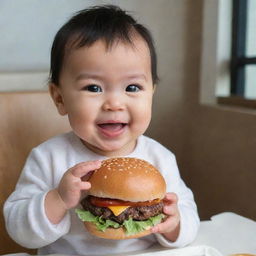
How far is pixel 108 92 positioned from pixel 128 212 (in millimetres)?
244

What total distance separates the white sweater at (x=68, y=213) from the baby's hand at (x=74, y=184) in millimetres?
57

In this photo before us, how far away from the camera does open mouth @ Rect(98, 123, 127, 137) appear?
3.09 ft

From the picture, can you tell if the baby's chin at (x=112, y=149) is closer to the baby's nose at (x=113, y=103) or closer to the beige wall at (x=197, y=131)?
the baby's nose at (x=113, y=103)

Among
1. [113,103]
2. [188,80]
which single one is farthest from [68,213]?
[188,80]

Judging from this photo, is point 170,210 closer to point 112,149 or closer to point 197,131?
point 112,149

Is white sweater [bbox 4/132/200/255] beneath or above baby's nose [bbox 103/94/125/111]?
beneath

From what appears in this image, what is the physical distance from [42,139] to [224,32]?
42.2 inches

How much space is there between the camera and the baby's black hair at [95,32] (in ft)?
3.08

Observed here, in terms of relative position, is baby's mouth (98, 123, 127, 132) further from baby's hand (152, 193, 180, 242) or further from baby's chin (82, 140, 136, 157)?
baby's hand (152, 193, 180, 242)

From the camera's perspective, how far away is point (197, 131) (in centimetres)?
209

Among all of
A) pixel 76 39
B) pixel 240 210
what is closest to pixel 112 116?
pixel 76 39

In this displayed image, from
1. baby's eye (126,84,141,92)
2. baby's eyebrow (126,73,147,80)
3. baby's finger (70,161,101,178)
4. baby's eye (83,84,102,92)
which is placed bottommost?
baby's finger (70,161,101,178)

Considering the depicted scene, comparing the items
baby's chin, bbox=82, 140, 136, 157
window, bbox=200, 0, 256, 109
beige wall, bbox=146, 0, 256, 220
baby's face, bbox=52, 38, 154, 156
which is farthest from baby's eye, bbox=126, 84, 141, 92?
window, bbox=200, 0, 256, 109

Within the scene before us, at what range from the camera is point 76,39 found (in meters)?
0.95
